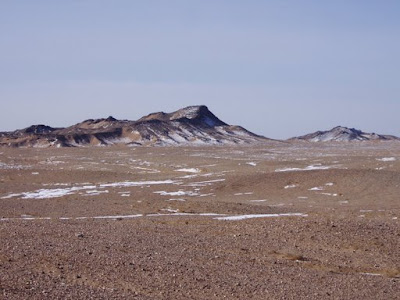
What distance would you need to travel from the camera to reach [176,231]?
20.1 meters

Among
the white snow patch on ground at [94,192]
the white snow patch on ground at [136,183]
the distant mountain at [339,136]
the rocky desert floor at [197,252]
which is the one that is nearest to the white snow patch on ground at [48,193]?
the white snow patch on ground at [94,192]

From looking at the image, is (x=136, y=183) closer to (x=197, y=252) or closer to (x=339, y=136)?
(x=197, y=252)

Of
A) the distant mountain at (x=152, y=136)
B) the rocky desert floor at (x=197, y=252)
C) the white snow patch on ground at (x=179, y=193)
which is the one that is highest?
the distant mountain at (x=152, y=136)

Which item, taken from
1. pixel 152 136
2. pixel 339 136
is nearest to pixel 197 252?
pixel 152 136

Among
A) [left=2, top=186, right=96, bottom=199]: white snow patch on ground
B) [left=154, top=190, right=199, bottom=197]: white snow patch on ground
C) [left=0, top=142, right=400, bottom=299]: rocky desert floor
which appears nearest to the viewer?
[left=0, top=142, right=400, bottom=299]: rocky desert floor

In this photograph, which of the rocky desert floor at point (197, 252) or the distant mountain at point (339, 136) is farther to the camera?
the distant mountain at point (339, 136)

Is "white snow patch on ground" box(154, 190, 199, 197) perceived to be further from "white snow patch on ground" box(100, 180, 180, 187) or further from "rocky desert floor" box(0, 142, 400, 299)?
"white snow patch on ground" box(100, 180, 180, 187)

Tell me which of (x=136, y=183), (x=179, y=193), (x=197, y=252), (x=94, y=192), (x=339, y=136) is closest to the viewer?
(x=197, y=252)

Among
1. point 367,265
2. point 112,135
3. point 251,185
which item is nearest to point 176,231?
point 367,265

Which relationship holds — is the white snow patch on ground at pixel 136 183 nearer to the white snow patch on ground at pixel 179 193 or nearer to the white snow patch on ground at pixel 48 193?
the white snow patch on ground at pixel 48 193

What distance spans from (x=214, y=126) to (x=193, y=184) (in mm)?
128051

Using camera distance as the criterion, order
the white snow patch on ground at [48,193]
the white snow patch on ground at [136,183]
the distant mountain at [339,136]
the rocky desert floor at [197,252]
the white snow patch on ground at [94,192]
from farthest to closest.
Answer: the distant mountain at [339,136] → the white snow patch on ground at [136,183] → the white snow patch on ground at [94,192] → the white snow patch on ground at [48,193] → the rocky desert floor at [197,252]

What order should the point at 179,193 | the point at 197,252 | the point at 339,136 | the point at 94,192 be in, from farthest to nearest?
1. the point at 339,136
2. the point at 94,192
3. the point at 179,193
4. the point at 197,252

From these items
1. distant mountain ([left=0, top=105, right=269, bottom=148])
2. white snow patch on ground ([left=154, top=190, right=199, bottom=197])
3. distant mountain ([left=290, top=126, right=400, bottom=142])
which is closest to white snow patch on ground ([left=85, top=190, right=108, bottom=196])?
white snow patch on ground ([left=154, top=190, right=199, bottom=197])
